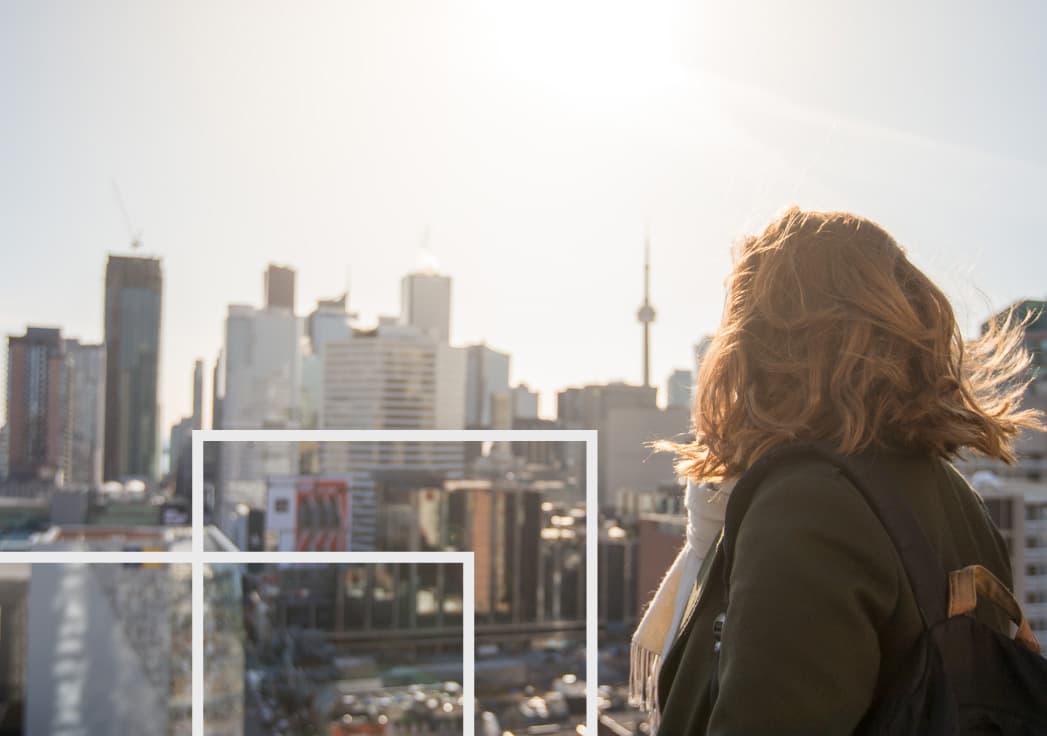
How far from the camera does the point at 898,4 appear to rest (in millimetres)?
7102

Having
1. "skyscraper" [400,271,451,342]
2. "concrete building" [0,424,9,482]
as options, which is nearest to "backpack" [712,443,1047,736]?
"skyscraper" [400,271,451,342]

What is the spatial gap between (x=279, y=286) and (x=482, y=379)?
52.6 ft

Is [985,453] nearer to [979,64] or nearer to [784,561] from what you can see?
[784,561]

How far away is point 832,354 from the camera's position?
23.8 inches

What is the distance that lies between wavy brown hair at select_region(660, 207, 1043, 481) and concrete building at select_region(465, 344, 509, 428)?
45.0m

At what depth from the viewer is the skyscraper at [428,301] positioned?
48.9m

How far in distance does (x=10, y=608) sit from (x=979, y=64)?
11418mm

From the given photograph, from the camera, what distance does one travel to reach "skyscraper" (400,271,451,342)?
48.9 meters

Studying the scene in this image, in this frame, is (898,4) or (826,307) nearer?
(826,307)

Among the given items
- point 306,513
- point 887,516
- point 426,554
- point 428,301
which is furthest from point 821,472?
point 428,301

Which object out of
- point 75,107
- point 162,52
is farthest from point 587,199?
point 75,107

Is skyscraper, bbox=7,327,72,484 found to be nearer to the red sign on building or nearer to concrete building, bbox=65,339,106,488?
concrete building, bbox=65,339,106,488

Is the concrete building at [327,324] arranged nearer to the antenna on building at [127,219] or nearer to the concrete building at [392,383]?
the concrete building at [392,383]

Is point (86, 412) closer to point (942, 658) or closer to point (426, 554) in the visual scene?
point (426, 554)
